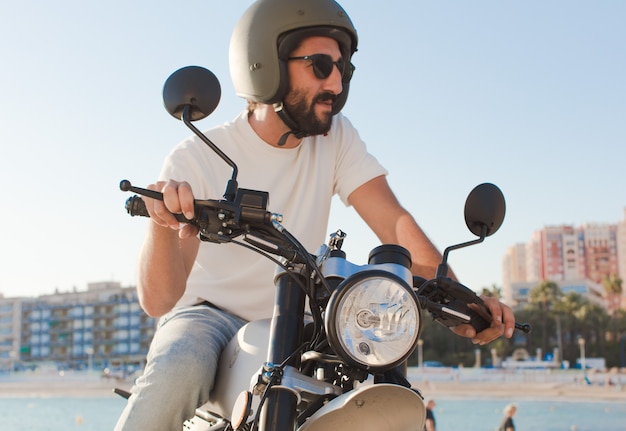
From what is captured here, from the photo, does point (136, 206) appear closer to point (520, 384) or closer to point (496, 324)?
point (496, 324)

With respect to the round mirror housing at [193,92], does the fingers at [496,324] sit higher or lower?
lower

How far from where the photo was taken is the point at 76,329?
114 metres

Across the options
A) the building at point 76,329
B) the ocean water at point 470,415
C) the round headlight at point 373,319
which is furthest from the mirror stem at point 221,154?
the building at point 76,329

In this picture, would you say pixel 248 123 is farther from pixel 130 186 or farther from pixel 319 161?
pixel 130 186

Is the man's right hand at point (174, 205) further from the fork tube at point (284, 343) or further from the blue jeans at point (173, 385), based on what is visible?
the blue jeans at point (173, 385)

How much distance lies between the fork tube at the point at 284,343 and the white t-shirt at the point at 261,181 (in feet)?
3.17

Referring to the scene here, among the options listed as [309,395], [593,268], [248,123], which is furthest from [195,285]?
[593,268]

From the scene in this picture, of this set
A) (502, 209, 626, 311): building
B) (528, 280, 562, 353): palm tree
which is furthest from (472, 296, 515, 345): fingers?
(502, 209, 626, 311): building

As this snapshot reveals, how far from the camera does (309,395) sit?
1.53m

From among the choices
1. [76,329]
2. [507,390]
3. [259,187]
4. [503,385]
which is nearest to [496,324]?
[259,187]

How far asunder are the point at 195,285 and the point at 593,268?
146069 millimetres

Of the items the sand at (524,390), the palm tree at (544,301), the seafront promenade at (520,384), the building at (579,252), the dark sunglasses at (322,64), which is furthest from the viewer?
the building at (579,252)

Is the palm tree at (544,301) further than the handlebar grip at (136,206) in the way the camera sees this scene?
Yes

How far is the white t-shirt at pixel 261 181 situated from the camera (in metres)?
2.62
